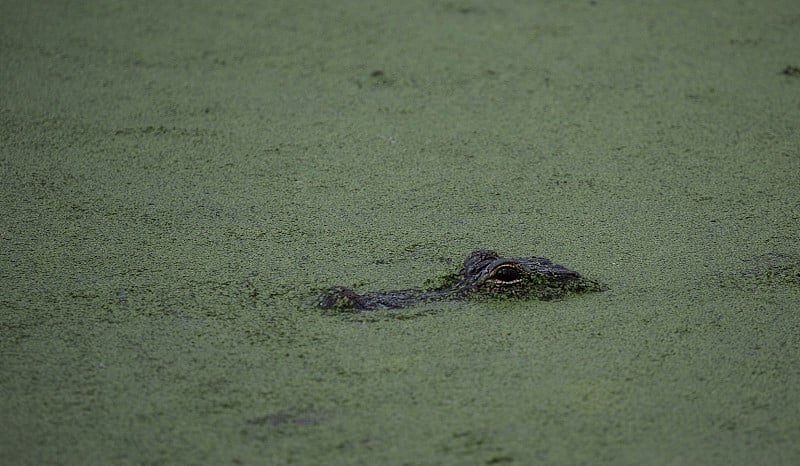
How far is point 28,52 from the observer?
2635 mm

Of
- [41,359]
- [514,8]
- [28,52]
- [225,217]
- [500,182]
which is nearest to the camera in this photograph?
[41,359]

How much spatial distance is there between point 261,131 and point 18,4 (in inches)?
49.1

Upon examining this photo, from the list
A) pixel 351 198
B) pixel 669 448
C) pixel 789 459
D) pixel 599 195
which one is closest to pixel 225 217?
pixel 351 198

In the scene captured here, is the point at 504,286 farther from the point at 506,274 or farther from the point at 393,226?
the point at 393,226

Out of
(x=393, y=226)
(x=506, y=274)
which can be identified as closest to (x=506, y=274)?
(x=506, y=274)

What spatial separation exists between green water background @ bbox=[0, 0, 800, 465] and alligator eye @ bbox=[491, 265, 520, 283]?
52 millimetres

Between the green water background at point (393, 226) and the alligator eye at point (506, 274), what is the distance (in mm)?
52

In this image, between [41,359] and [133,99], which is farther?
[133,99]

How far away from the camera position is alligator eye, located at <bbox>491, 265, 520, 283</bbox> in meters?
1.65

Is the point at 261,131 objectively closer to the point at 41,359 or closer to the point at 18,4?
the point at 41,359

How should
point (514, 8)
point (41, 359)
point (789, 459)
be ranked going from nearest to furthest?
point (789, 459) < point (41, 359) < point (514, 8)

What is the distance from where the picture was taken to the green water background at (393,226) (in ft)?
4.34

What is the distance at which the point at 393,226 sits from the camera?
1.90 m

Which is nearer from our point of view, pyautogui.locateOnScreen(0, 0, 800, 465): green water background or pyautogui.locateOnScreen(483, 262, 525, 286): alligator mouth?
pyautogui.locateOnScreen(0, 0, 800, 465): green water background
